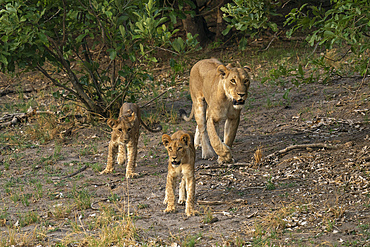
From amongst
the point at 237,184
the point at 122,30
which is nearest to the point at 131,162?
the point at 237,184

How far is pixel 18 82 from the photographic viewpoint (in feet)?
44.7

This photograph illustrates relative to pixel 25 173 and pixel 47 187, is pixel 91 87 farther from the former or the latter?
pixel 47 187

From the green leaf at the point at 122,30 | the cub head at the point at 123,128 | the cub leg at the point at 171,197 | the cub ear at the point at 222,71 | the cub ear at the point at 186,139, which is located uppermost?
the green leaf at the point at 122,30

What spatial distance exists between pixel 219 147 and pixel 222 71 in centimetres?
114

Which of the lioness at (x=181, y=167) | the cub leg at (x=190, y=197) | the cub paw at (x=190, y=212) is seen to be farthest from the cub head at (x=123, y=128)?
the cub paw at (x=190, y=212)

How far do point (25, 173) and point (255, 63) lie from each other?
731 centimetres

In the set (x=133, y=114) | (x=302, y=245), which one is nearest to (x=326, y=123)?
(x=133, y=114)

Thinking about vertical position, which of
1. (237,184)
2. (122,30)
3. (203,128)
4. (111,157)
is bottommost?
(237,184)

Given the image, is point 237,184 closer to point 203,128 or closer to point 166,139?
point 166,139

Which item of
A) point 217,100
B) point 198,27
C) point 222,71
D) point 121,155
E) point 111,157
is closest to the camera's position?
point 222,71

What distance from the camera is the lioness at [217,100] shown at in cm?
667

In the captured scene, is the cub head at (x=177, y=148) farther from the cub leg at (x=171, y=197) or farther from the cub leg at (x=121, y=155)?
the cub leg at (x=121, y=155)

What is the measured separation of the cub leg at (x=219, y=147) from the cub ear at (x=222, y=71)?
2.50 feet

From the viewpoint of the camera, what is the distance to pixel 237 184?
6402mm
